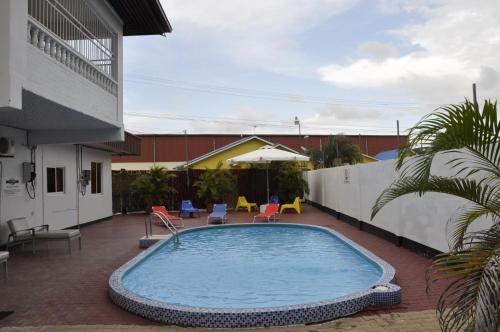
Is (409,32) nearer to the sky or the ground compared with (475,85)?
nearer to the sky

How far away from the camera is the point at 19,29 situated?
6.12m

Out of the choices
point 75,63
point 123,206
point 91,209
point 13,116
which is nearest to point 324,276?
point 75,63

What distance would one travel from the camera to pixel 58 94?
7703 mm

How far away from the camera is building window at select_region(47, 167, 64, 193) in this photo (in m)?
13.5

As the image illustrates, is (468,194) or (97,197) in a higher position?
(468,194)

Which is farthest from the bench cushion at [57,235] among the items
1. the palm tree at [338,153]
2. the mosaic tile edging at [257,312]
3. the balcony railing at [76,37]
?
the palm tree at [338,153]

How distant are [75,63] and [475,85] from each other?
22.8 ft

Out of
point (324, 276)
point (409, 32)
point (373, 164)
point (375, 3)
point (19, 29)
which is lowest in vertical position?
point (324, 276)

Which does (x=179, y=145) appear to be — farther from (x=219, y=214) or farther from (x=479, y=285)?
(x=479, y=285)

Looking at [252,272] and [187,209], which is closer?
[252,272]

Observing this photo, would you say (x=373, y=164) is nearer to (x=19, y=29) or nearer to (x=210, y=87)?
(x=19, y=29)

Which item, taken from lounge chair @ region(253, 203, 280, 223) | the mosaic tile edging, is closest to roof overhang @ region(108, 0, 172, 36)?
the mosaic tile edging

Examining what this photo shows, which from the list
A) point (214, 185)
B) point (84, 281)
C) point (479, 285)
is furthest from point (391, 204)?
point (214, 185)

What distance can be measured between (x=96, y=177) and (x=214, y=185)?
5.15m
